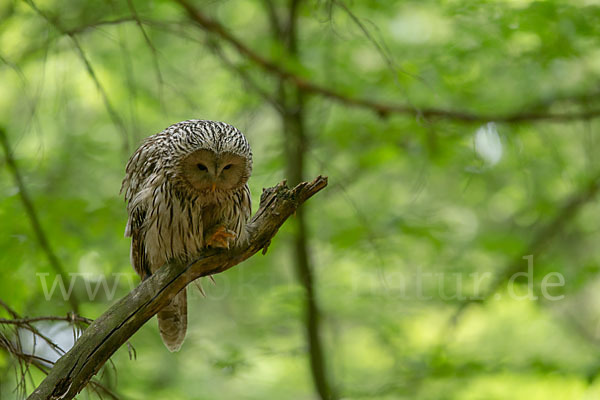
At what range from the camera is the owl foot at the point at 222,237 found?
9.52 feet

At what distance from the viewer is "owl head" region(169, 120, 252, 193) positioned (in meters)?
2.95

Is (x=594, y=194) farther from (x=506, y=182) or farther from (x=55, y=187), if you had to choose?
(x=55, y=187)

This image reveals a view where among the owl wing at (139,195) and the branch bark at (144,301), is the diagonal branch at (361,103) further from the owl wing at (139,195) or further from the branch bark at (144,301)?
the branch bark at (144,301)

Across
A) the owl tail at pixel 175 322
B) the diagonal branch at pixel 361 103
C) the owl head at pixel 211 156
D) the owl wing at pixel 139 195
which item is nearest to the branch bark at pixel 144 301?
the owl head at pixel 211 156

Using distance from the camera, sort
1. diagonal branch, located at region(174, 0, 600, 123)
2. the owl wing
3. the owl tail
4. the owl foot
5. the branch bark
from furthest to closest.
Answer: diagonal branch, located at region(174, 0, 600, 123) < the owl tail < the owl wing < the owl foot < the branch bark

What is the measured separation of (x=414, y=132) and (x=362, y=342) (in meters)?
4.04

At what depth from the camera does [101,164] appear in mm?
6504

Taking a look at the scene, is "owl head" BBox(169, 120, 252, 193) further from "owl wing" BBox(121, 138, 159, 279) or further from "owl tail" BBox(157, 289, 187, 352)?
"owl tail" BBox(157, 289, 187, 352)

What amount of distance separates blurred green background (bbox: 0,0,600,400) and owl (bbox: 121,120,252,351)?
634 millimetres

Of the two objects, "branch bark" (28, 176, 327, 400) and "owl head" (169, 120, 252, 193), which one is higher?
"owl head" (169, 120, 252, 193)

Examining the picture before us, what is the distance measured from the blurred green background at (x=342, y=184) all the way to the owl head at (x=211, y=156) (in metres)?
0.90

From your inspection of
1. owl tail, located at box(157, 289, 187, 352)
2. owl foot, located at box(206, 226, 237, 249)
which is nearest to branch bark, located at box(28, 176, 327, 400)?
owl foot, located at box(206, 226, 237, 249)

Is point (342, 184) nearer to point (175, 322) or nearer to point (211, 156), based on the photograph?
point (175, 322)

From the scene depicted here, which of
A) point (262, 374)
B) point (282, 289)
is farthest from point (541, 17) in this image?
point (262, 374)
